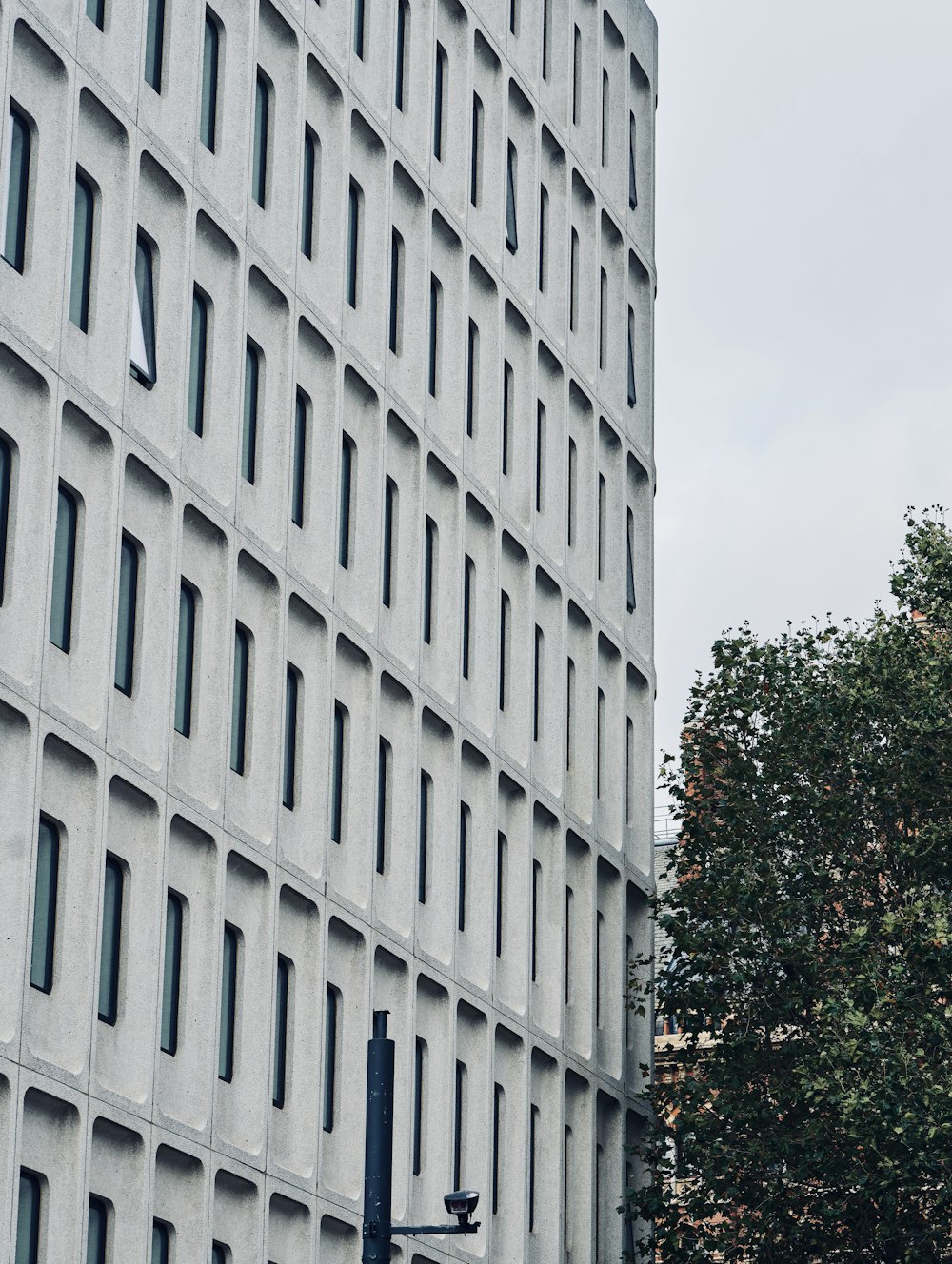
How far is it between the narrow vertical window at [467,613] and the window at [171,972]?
10656 millimetres

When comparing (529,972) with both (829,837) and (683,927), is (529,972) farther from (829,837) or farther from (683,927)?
(829,837)

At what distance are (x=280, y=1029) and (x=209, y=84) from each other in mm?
12225

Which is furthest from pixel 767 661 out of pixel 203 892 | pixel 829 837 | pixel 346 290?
pixel 203 892

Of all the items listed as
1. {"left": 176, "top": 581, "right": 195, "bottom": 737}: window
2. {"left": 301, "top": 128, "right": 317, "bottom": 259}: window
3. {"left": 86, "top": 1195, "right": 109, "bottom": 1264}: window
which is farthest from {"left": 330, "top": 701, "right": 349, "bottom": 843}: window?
{"left": 86, "top": 1195, "right": 109, "bottom": 1264}: window

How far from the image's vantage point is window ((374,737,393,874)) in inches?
1388

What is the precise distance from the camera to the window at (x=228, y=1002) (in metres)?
29.9

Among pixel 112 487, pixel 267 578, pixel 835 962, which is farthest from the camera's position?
pixel 835 962

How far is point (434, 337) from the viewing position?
39.2 m

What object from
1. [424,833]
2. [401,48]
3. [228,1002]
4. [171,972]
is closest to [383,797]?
[424,833]

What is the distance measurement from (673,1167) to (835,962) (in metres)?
4.72

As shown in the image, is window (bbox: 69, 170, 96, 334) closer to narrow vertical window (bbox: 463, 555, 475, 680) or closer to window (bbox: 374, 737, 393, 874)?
window (bbox: 374, 737, 393, 874)

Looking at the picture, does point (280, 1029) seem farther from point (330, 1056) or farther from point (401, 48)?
point (401, 48)

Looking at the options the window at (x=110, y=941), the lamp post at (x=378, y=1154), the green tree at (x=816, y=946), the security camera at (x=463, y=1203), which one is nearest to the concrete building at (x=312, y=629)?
the window at (x=110, y=941)

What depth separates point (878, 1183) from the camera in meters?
37.2
